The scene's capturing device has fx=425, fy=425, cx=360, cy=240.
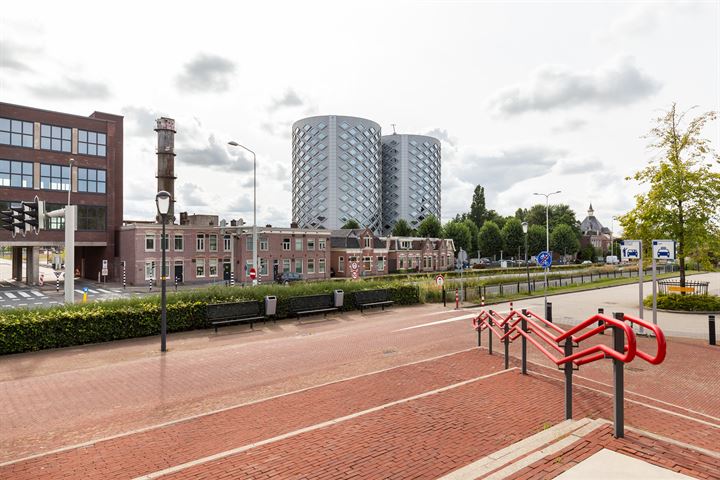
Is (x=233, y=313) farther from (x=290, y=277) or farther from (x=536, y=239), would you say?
(x=536, y=239)

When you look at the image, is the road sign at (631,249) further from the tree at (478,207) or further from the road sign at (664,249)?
the tree at (478,207)

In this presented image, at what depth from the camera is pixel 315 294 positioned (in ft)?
61.2

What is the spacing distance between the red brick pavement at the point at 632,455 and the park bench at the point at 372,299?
49.9 feet

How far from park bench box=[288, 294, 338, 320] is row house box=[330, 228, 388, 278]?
3318cm

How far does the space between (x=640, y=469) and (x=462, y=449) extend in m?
1.85

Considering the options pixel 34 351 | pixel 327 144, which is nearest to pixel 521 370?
pixel 34 351

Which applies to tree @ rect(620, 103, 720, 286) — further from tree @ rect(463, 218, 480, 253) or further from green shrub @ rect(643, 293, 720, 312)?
tree @ rect(463, 218, 480, 253)

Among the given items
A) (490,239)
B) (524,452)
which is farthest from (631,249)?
(490,239)

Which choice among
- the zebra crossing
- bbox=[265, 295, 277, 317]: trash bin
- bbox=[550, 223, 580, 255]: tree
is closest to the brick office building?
the zebra crossing

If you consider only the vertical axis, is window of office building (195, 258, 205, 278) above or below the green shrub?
above

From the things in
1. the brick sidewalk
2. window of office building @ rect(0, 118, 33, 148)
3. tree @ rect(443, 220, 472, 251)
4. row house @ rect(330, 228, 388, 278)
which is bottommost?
the brick sidewalk

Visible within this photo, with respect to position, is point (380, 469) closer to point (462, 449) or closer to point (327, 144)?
point (462, 449)

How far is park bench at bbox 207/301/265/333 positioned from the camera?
15047 millimetres

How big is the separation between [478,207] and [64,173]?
275 ft
